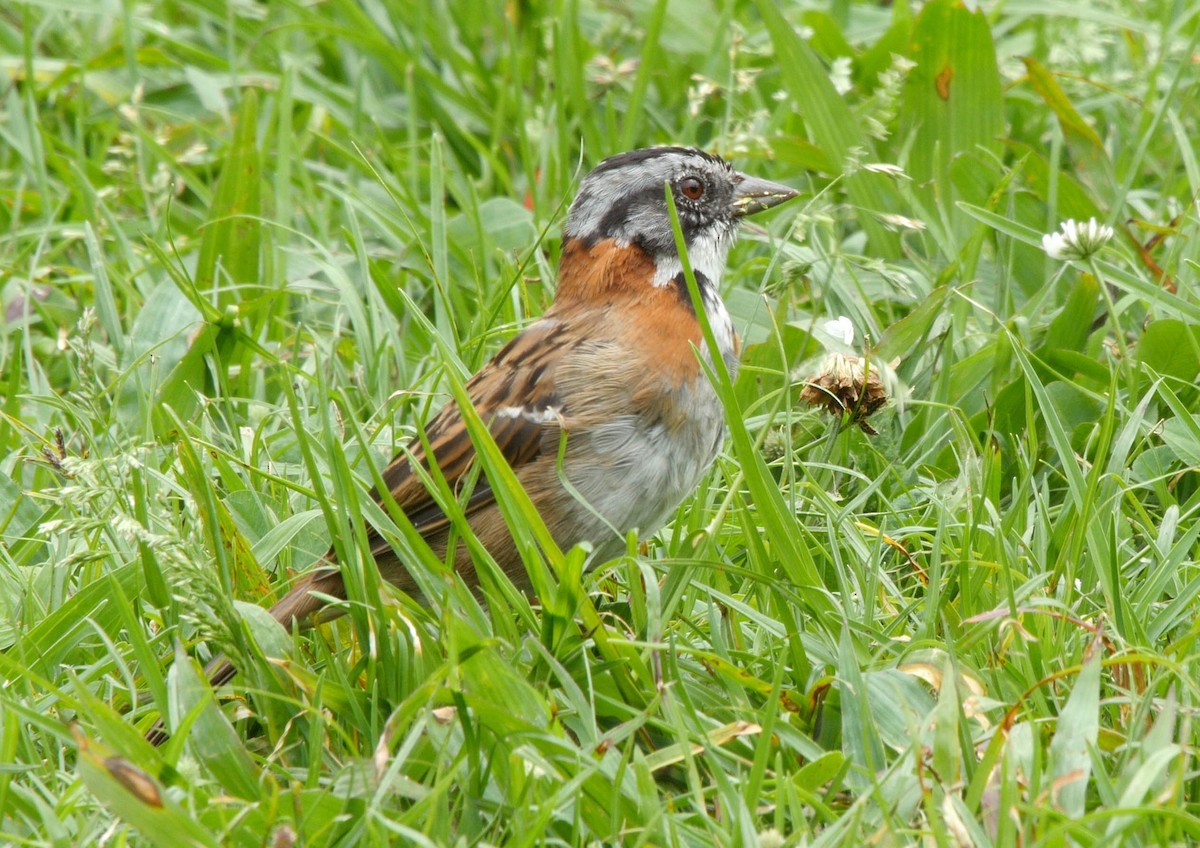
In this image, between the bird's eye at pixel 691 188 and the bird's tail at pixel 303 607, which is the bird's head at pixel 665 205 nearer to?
the bird's eye at pixel 691 188

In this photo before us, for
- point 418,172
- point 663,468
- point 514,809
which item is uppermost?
point 418,172

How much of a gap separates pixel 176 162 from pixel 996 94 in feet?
8.70

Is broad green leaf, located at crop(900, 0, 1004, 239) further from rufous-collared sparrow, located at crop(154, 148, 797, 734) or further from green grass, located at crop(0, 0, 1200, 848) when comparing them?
rufous-collared sparrow, located at crop(154, 148, 797, 734)

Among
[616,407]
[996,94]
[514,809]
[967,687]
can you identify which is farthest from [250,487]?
[996,94]

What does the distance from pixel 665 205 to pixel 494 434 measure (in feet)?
2.57

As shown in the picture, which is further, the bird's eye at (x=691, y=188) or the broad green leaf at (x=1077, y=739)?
the bird's eye at (x=691, y=188)

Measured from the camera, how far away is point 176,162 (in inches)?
206

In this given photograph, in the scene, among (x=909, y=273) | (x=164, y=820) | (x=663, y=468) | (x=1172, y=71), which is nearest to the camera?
(x=164, y=820)

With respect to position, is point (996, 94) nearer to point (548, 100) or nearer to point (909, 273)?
point (909, 273)

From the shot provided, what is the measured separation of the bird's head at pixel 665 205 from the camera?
3852 millimetres

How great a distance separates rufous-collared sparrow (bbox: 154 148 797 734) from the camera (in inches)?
136

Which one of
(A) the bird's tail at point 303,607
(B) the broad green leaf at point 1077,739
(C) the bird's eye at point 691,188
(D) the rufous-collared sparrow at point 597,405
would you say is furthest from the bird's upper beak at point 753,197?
(B) the broad green leaf at point 1077,739

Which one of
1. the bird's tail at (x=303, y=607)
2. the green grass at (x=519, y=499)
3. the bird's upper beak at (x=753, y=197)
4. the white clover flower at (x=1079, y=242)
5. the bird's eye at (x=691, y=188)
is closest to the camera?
the green grass at (x=519, y=499)

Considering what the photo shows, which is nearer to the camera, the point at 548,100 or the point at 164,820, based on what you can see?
the point at 164,820
